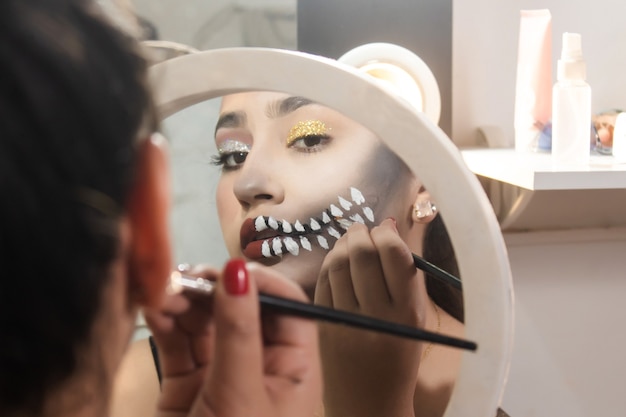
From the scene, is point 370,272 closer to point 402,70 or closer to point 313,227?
point 313,227

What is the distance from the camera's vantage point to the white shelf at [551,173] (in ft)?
2.08

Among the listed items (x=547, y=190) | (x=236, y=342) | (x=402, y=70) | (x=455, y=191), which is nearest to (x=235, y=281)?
(x=236, y=342)

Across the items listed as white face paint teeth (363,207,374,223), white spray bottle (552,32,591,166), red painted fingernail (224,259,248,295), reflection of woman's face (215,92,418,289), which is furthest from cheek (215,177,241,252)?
white spray bottle (552,32,591,166)

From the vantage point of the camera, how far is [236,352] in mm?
360

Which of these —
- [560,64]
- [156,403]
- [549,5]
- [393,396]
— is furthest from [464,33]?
[156,403]

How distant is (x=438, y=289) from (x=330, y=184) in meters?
0.13

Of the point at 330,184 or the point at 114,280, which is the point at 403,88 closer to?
the point at 330,184

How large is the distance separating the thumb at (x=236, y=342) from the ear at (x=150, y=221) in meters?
0.05

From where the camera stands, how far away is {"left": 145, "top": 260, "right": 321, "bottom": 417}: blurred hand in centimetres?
36

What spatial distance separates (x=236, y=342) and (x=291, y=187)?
8.9 inches

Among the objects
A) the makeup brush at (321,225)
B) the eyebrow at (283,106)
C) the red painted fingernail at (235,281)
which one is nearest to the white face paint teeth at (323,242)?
the makeup brush at (321,225)

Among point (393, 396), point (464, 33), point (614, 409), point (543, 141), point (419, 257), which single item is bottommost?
point (614, 409)

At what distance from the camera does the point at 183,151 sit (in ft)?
1.99

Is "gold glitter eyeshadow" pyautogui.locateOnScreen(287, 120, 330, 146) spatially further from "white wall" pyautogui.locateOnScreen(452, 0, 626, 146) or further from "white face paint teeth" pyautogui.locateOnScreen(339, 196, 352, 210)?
"white wall" pyautogui.locateOnScreen(452, 0, 626, 146)
